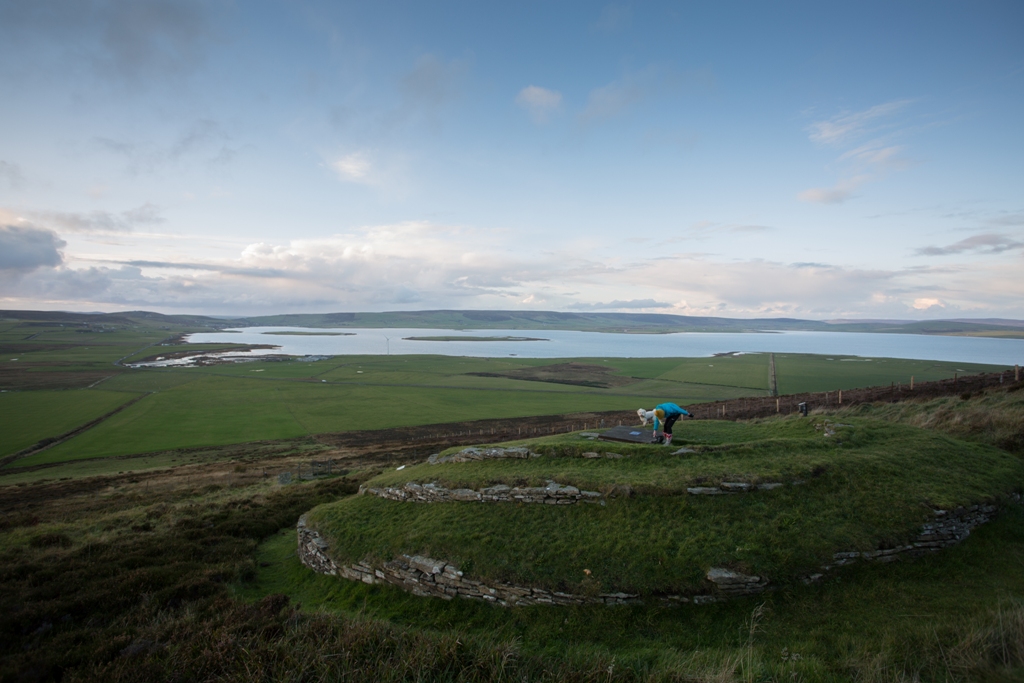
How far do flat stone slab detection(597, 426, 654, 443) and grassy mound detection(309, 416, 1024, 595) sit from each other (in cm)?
163

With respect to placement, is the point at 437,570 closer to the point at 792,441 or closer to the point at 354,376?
the point at 792,441

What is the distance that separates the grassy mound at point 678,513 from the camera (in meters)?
10.5

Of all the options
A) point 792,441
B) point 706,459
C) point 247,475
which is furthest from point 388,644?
point 247,475

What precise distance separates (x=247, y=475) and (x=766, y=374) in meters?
94.9

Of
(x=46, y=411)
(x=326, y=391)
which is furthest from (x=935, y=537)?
(x=46, y=411)

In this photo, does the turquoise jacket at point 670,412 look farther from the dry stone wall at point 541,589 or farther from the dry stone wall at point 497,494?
the dry stone wall at point 497,494

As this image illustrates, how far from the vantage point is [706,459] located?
14547mm

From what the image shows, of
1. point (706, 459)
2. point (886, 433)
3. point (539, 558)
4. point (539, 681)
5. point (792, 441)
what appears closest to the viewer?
point (539, 681)

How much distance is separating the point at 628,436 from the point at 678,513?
6.26 m

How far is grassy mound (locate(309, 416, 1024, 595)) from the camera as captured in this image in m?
10.5

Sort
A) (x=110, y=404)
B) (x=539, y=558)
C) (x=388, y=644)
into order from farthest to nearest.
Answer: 1. (x=110, y=404)
2. (x=539, y=558)
3. (x=388, y=644)

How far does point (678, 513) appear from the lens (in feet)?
38.6

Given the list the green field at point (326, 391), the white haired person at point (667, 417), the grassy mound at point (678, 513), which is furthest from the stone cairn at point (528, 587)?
the green field at point (326, 391)

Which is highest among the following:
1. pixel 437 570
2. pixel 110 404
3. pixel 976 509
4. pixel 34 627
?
pixel 976 509
